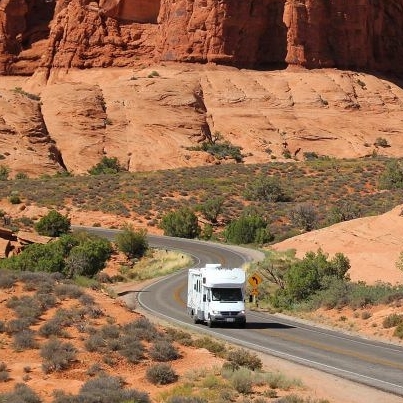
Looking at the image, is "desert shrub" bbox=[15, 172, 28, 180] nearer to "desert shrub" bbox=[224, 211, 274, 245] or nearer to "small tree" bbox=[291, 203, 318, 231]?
"desert shrub" bbox=[224, 211, 274, 245]

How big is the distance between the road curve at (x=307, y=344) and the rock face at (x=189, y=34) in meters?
57.7

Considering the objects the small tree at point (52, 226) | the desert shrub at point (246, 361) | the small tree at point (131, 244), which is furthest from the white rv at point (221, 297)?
the small tree at point (52, 226)

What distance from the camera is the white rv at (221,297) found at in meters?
30.5

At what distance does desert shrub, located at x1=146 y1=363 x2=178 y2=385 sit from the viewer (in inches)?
730

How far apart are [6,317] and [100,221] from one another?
1833 inches

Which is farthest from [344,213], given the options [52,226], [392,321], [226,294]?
[226,294]

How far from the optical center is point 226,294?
30859 millimetres

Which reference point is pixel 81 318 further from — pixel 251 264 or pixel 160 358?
pixel 251 264

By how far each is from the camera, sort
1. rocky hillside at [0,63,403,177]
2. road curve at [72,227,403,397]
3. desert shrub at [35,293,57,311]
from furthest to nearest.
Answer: rocky hillside at [0,63,403,177]
desert shrub at [35,293,57,311]
road curve at [72,227,403,397]

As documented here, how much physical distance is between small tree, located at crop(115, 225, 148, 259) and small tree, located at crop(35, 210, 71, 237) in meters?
4.86

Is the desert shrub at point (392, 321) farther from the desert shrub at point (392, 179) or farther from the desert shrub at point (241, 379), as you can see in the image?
the desert shrub at point (392, 179)

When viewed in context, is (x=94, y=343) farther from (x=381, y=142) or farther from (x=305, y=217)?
(x=381, y=142)

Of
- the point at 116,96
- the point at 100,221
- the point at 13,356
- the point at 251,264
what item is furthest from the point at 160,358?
the point at 116,96

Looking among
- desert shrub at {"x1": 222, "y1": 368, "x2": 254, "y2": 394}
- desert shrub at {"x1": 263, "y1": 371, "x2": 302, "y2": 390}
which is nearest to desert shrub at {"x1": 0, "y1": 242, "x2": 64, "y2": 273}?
desert shrub at {"x1": 222, "y1": 368, "x2": 254, "y2": 394}
